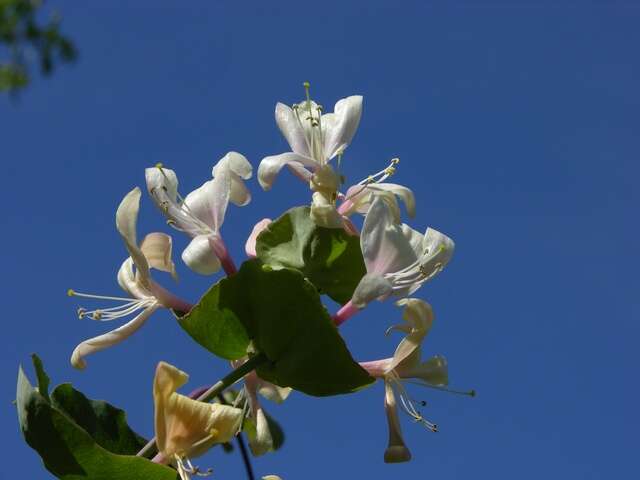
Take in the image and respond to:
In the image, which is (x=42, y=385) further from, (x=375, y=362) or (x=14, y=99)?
(x=14, y=99)

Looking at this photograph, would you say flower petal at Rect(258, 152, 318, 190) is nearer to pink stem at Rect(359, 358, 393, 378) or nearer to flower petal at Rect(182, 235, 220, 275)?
flower petal at Rect(182, 235, 220, 275)

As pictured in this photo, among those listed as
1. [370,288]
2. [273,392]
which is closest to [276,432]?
[273,392]

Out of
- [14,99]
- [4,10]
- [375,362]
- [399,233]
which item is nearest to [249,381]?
[375,362]

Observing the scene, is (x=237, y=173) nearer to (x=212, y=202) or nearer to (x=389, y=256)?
(x=212, y=202)

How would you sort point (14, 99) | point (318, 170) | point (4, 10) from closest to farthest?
point (318, 170), point (14, 99), point (4, 10)

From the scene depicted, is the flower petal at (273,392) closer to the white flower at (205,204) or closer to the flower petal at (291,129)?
the white flower at (205,204)

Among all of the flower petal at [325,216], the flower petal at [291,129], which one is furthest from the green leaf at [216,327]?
the flower petal at [291,129]
